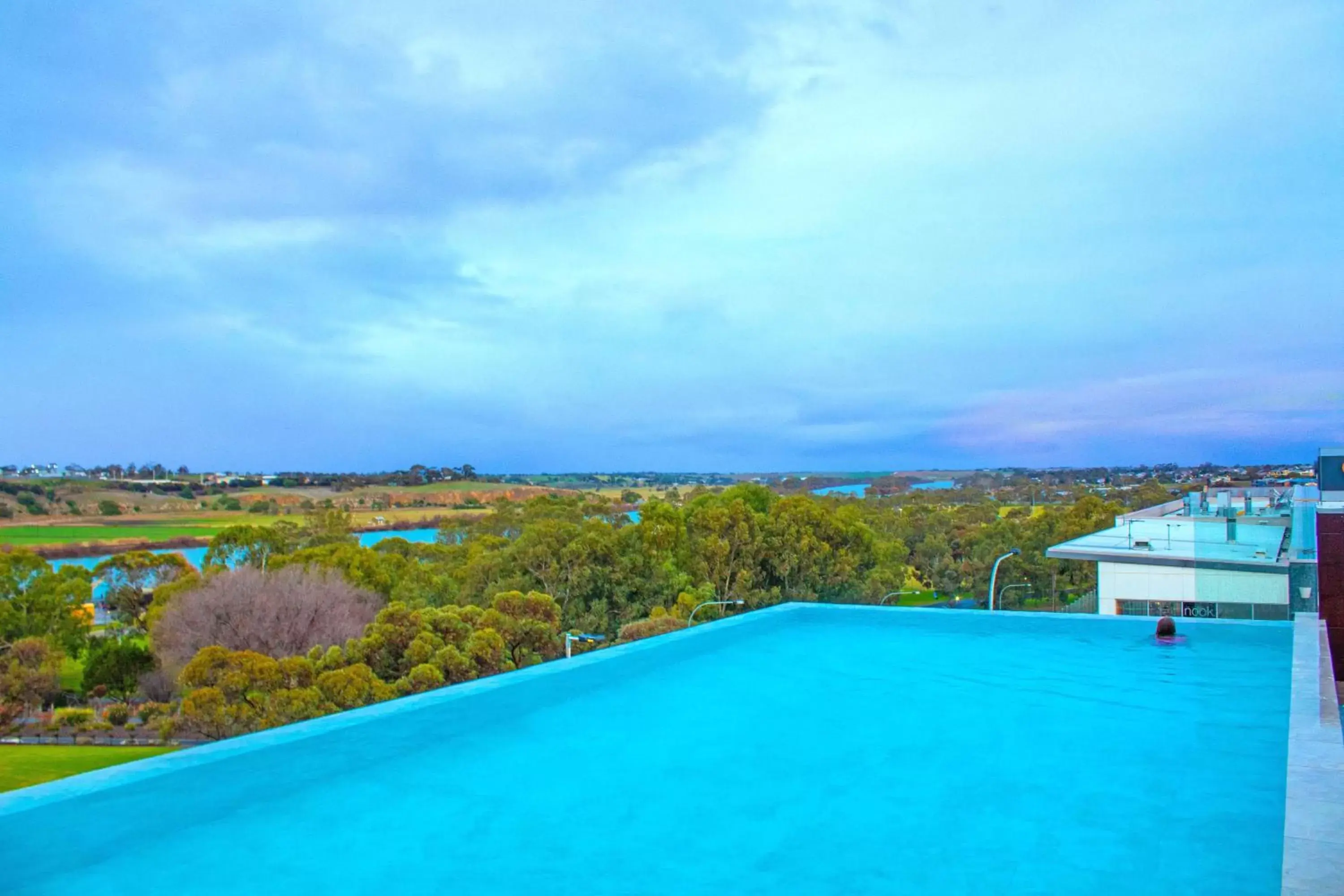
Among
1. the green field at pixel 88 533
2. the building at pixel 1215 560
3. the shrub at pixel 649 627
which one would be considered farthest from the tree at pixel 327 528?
the building at pixel 1215 560

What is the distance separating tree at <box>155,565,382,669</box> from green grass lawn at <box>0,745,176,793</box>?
9.15 ft

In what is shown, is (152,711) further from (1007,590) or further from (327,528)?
(1007,590)

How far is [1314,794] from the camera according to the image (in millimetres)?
2248

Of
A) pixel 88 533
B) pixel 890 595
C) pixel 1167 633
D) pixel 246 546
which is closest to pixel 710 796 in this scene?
pixel 1167 633

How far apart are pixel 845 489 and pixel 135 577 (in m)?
24.4

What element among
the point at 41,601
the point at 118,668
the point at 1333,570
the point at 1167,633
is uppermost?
the point at 1333,570

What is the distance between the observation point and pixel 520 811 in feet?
10.8

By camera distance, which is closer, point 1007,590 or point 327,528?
point 1007,590

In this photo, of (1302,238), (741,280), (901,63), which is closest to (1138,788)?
(901,63)

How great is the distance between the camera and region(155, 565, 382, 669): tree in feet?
75.6

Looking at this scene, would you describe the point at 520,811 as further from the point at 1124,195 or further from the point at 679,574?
the point at 679,574

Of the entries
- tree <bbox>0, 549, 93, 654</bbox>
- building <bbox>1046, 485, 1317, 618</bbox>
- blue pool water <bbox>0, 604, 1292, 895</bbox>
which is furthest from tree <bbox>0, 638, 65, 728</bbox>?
building <bbox>1046, 485, 1317, 618</bbox>

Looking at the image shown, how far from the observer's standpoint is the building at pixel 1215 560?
23.6 ft

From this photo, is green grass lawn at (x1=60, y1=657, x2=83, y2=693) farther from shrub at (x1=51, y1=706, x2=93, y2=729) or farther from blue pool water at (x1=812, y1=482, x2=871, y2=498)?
blue pool water at (x1=812, y1=482, x2=871, y2=498)
